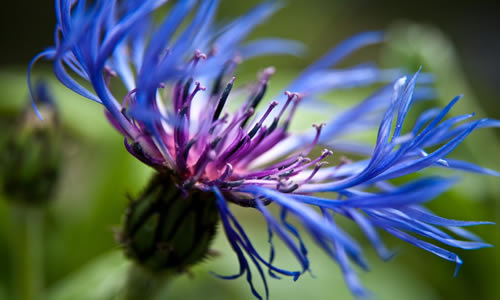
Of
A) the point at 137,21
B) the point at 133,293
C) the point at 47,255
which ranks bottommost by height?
the point at 47,255

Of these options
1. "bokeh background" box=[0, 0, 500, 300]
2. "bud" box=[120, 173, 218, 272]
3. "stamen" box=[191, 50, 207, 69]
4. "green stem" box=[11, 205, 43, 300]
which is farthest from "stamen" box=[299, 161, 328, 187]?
"green stem" box=[11, 205, 43, 300]

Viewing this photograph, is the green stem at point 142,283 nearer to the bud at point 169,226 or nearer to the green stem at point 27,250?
the bud at point 169,226

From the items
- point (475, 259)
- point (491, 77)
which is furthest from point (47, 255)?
point (491, 77)

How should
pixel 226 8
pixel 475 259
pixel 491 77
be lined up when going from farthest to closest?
pixel 491 77 → pixel 226 8 → pixel 475 259

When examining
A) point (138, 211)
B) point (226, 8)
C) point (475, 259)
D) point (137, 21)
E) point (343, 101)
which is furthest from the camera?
point (226, 8)

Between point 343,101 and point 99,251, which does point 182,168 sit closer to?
point 99,251

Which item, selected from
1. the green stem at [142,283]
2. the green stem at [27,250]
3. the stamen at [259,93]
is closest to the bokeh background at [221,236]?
the green stem at [27,250]

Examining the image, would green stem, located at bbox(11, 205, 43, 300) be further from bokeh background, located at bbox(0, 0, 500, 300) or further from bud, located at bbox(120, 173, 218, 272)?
bud, located at bbox(120, 173, 218, 272)

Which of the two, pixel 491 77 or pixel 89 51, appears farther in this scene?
pixel 491 77

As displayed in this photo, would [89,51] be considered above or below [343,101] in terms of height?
above
